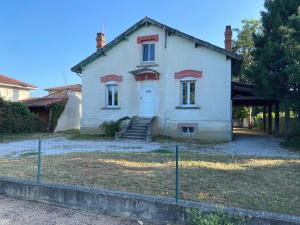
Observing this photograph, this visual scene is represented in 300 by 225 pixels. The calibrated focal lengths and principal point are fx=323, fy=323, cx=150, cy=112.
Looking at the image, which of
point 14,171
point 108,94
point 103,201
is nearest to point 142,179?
point 103,201

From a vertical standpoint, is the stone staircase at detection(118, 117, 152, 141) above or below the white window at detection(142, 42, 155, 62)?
below

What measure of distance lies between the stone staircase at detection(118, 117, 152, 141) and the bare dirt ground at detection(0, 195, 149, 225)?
11908 mm

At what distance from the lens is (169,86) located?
19.6m

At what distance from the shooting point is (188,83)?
1919 cm

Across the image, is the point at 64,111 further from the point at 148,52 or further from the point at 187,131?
the point at 187,131

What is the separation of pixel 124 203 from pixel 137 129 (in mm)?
13740

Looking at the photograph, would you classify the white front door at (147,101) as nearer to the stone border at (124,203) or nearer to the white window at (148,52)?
the white window at (148,52)

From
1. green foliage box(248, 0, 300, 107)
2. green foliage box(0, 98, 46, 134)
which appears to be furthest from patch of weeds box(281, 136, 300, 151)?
green foliage box(0, 98, 46, 134)

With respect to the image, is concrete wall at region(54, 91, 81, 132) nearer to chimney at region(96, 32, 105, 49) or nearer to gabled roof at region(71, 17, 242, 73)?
gabled roof at region(71, 17, 242, 73)

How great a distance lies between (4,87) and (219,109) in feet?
70.5

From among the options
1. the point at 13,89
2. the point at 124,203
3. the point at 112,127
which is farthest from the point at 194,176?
the point at 13,89

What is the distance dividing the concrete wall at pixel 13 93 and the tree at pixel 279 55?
23.2m

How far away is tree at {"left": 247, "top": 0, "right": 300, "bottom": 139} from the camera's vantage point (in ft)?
46.1

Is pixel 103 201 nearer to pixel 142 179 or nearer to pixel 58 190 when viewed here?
pixel 58 190
